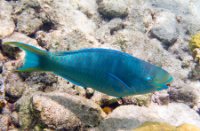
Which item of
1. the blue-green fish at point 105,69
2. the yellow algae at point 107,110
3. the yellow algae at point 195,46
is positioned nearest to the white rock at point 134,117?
the yellow algae at point 107,110

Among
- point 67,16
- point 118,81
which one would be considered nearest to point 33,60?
point 118,81

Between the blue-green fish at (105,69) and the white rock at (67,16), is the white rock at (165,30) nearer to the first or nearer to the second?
the white rock at (67,16)

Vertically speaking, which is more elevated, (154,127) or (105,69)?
(105,69)

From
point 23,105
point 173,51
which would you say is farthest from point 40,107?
point 173,51

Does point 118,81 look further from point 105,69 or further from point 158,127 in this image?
point 158,127

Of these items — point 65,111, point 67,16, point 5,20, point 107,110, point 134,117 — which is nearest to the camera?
point 65,111

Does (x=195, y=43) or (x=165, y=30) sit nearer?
(x=195, y=43)

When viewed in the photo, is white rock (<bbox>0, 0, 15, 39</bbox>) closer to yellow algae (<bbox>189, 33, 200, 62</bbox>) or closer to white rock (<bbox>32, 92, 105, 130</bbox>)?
white rock (<bbox>32, 92, 105, 130</bbox>)
